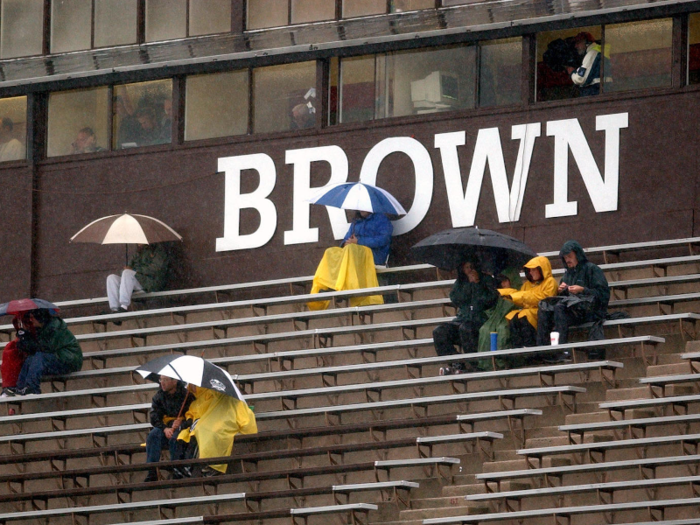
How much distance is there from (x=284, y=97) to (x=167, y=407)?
16.1ft

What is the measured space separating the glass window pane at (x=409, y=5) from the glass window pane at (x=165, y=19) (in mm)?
2581

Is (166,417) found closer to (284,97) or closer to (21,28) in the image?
(284,97)

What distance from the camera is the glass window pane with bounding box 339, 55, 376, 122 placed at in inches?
757

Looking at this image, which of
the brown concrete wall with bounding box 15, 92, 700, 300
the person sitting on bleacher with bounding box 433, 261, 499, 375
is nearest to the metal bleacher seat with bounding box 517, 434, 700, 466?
the person sitting on bleacher with bounding box 433, 261, 499, 375

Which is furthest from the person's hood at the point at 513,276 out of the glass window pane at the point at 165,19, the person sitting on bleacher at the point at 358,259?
the glass window pane at the point at 165,19

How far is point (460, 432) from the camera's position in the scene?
49.6 feet

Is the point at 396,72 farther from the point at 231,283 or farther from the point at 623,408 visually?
the point at 623,408

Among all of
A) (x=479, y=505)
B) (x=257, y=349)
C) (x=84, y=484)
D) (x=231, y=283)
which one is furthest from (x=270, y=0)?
(x=479, y=505)

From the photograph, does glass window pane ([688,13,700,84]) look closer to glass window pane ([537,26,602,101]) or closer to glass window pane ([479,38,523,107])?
glass window pane ([537,26,602,101])

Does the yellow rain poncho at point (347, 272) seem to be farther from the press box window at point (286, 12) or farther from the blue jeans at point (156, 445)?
the press box window at point (286, 12)

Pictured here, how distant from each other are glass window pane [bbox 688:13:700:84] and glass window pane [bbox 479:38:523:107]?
1.76 metres

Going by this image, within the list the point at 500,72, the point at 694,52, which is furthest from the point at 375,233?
the point at 694,52

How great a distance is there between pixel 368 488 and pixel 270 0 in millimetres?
7192

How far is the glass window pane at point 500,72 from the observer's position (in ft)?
60.4
